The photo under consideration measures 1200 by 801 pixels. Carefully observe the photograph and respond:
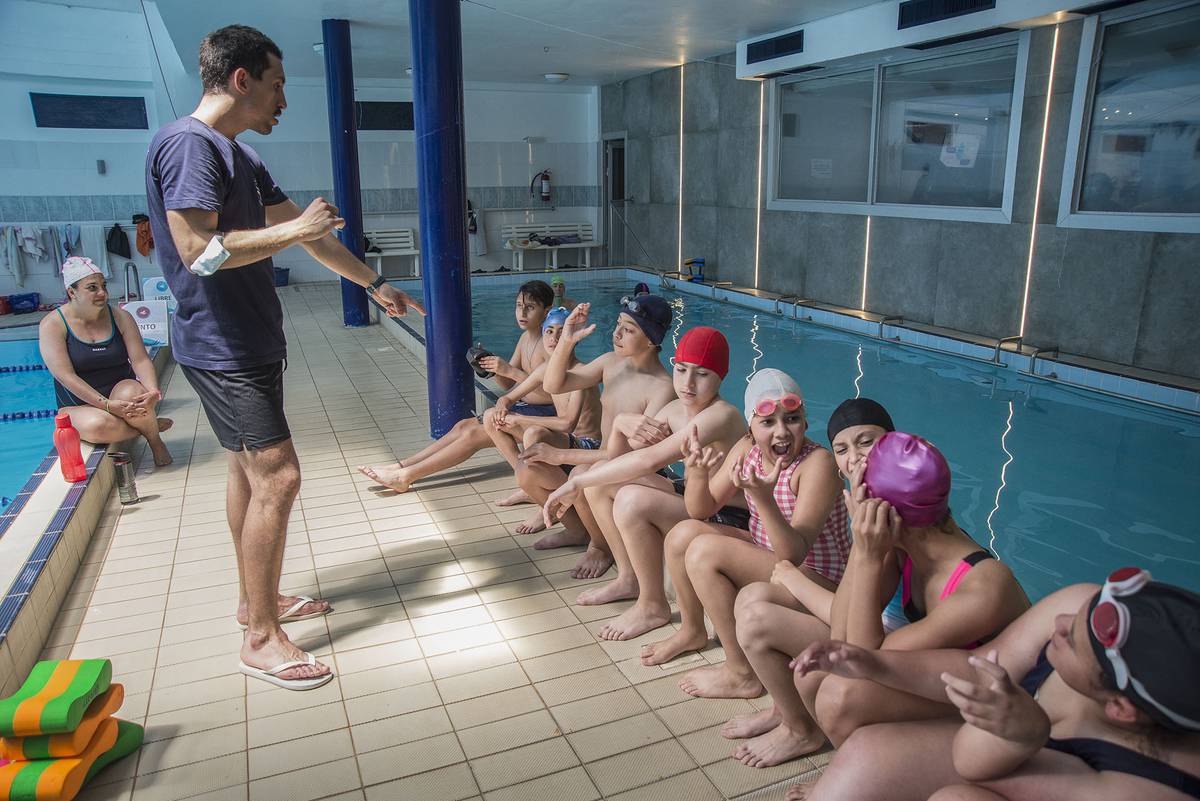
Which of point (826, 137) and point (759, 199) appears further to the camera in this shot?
point (759, 199)

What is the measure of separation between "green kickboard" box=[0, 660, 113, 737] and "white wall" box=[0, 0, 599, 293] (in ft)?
39.8

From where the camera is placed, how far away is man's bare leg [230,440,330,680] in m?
2.76

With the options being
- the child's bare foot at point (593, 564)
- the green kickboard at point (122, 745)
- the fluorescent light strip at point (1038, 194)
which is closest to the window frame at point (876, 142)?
the fluorescent light strip at point (1038, 194)

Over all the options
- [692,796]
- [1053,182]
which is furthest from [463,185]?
[1053,182]

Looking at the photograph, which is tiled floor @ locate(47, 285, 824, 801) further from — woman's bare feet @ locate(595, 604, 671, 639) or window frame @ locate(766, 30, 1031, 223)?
window frame @ locate(766, 30, 1031, 223)

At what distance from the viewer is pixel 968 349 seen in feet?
27.3

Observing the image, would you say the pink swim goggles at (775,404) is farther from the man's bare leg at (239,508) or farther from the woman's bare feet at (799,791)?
the man's bare leg at (239,508)

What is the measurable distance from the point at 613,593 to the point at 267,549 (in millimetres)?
1326

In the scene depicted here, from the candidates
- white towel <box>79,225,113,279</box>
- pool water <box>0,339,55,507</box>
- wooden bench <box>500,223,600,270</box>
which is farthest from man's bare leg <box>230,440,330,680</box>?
wooden bench <box>500,223,600,270</box>

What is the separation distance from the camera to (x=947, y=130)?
890 centimetres

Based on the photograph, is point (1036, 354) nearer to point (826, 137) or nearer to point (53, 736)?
point (826, 137)

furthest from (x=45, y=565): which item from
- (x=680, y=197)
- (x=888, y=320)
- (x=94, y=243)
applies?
(x=94, y=243)

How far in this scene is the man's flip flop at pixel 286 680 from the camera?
2.73 meters

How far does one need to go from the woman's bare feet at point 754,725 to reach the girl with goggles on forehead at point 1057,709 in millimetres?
676
